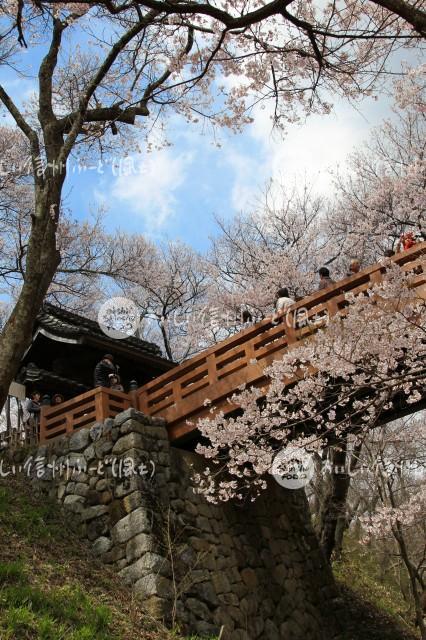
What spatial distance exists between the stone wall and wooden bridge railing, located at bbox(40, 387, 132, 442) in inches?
11.3

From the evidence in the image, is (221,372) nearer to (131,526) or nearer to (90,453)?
(90,453)

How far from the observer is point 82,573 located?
8.78 m

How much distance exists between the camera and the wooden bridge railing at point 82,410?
1112 centimetres

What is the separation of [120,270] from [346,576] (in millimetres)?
10675

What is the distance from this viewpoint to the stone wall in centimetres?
919

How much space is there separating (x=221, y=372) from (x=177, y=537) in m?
2.69

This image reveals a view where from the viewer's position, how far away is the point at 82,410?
1141 centimetres

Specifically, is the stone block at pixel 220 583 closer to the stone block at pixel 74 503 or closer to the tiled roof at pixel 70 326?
the stone block at pixel 74 503

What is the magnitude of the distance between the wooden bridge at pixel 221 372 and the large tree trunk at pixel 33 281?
12.5 ft

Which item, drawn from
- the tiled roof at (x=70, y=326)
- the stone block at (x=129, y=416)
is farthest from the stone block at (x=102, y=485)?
the tiled roof at (x=70, y=326)

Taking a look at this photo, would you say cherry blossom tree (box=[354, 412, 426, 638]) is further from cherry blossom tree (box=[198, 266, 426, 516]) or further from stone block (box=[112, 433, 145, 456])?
stone block (box=[112, 433, 145, 456])

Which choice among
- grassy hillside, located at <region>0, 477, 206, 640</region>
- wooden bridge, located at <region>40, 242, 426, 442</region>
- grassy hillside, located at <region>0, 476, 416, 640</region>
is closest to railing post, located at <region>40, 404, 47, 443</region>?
wooden bridge, located at <region>40, 242, 426, 442</region>

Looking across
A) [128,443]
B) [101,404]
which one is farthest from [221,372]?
[101,404]

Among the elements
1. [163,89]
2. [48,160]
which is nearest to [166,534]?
[48,160]
